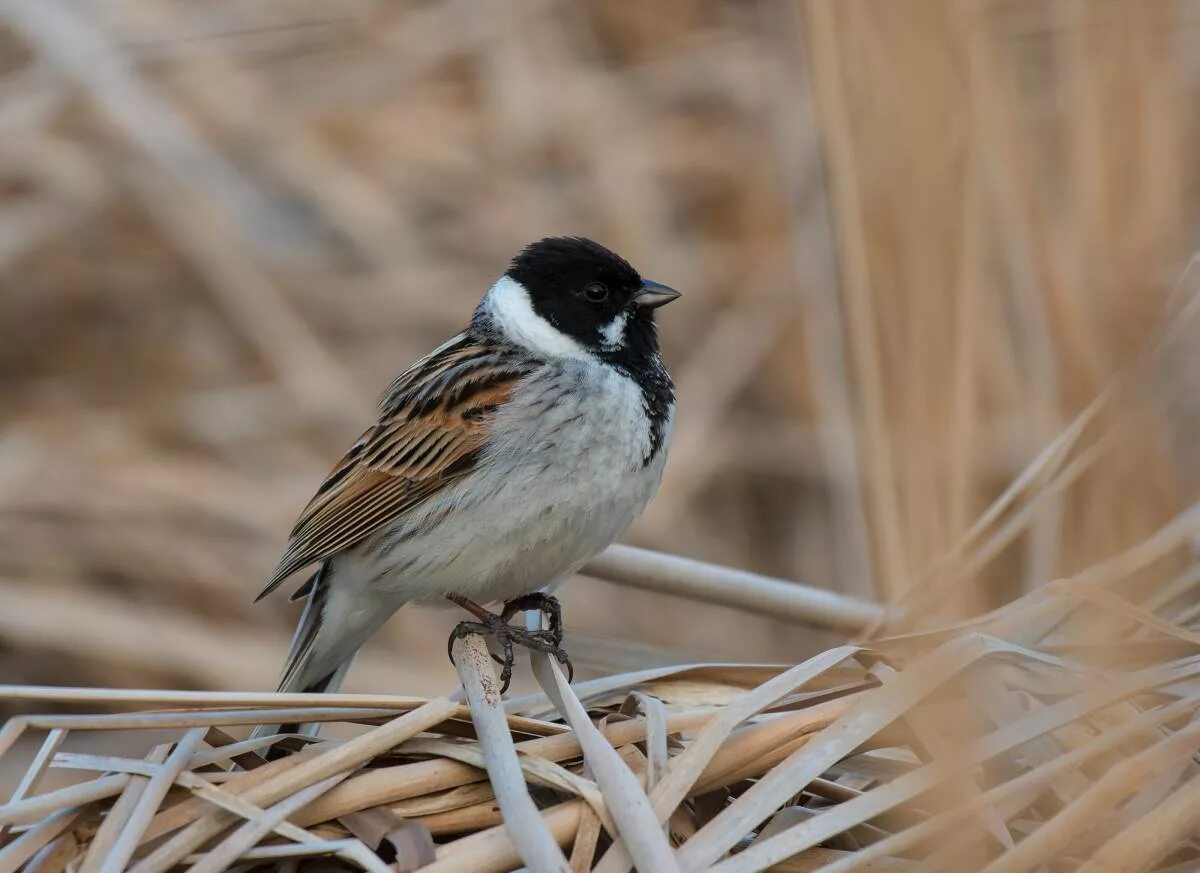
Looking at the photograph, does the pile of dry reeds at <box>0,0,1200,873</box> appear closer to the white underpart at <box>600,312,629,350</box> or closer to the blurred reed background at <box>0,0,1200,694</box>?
the blurred reed background at <box>0,0,1200,694</box>

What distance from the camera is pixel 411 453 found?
2803 millimetres

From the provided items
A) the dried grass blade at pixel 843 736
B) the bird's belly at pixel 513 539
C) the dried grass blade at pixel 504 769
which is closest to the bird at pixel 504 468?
the bird's belly at pixel 513 539

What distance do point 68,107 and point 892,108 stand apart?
140 inches

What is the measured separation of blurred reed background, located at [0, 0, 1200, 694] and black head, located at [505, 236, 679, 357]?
2.36 feet

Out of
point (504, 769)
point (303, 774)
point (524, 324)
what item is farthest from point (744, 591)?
point (524, 324)

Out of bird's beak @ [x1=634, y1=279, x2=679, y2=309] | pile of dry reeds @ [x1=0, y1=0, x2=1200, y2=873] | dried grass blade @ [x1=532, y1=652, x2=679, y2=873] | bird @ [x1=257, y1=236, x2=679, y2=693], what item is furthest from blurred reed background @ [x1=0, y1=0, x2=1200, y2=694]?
dried grass blade @ [x1=532, y1=652, x2=679, y2=873]

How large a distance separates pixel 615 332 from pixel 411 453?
1.56ft

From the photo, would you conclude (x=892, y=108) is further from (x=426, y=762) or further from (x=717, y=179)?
(x=717, y=179)

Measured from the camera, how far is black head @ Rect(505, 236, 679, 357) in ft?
9.34

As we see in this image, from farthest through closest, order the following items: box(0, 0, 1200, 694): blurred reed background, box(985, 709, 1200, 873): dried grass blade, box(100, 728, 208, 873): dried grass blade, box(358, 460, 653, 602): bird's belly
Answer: box(0, 0, 1200, 694): blurred reed background < box(358, 460, 653, 602): bird's belly < box(100, 728, 208, 873): dried grass blade < box(985, 709, 1200, 873): dried grass blade

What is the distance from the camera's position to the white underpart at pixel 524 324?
2.83 meters

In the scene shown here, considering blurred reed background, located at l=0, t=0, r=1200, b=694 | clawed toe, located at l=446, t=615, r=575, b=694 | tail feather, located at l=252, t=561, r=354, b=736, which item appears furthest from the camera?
blurred reed background, located at l=0, t=0, r=1200, b=694

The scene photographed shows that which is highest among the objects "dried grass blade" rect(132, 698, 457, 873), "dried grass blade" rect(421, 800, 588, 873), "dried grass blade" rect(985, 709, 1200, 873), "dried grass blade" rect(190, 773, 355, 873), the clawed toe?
the clawed toe

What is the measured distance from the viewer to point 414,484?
9.06 ft
